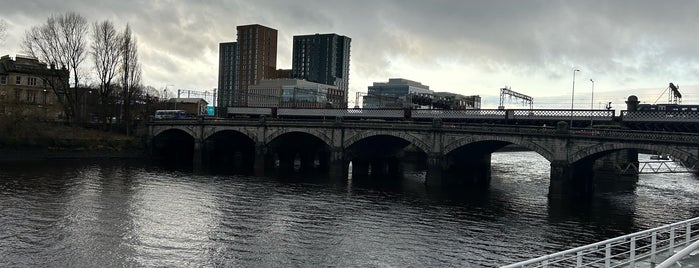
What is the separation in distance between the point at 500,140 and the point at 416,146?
12.0 meters

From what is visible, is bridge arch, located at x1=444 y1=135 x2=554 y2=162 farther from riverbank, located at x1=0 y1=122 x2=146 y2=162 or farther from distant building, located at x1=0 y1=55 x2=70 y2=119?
distant building, located at x1=0 y1=55 x2=70 y2=119

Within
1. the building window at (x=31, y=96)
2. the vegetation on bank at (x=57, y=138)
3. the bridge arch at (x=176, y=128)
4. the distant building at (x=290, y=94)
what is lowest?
the vegetation on bank at (x=57, y=138)

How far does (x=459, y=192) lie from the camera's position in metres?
55.2

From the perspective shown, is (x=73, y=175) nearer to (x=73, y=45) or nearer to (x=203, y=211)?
(x=203, y=211)

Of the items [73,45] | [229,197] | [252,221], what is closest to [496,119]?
[229,197]

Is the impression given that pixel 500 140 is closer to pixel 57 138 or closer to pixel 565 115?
pixel 565 115

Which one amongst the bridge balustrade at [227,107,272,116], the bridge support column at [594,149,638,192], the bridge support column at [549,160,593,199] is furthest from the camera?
the bridge balustrade at [227,107,272,116]

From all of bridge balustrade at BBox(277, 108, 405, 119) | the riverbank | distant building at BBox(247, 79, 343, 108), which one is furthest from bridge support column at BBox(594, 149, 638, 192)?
distant building at BBox(247, 79, 343, 108)

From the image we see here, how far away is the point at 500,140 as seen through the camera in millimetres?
54938

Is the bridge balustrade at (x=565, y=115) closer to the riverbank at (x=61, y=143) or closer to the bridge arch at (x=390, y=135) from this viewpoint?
the bridge arch at (x=390, y=135)

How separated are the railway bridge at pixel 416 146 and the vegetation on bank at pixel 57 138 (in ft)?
19.0

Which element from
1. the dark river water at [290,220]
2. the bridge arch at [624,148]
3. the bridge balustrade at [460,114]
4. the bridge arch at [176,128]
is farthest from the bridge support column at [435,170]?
the bridge arch at [176,128]

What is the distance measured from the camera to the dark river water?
27.8 metres

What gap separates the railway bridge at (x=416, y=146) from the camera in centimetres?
4903
